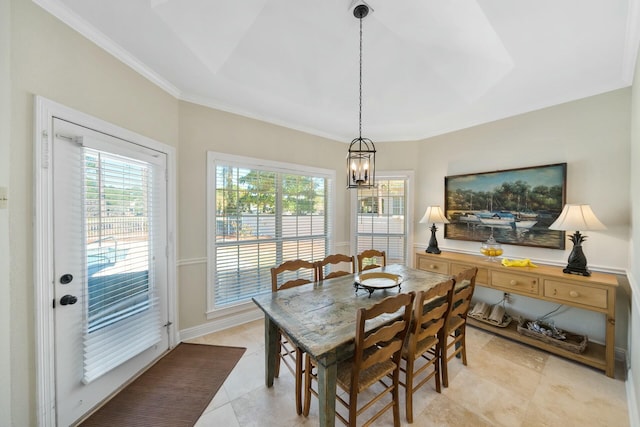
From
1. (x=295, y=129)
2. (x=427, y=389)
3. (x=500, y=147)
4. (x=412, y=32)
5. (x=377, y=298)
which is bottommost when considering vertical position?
(x=427, y=389)

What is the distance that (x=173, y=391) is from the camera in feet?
6.28

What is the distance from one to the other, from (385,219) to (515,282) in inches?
74.3

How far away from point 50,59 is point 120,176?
81 centimetres

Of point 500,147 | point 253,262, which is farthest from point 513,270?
point 253,262

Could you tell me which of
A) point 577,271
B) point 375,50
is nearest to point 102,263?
point 375,50

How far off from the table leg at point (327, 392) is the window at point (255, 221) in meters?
1.99

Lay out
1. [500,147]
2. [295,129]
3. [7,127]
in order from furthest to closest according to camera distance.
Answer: [295,129] < [500,147] < [7,127]

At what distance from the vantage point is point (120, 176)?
192 cm

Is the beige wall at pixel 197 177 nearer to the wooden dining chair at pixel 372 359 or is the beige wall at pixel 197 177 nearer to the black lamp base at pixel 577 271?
the wooden dining chair at pixel 372 359

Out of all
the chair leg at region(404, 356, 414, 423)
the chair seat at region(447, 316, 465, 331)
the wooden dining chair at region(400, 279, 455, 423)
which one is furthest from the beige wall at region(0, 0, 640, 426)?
the chair leg at region(404, 356, 414, 423)

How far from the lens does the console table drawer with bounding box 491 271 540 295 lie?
7.96 ft

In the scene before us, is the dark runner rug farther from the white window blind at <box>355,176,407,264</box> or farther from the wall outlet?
the white window blind at <box>355,176,407,264</box>

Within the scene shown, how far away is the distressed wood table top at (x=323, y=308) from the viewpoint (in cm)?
133

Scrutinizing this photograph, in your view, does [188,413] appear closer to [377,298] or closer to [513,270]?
[377,298]
